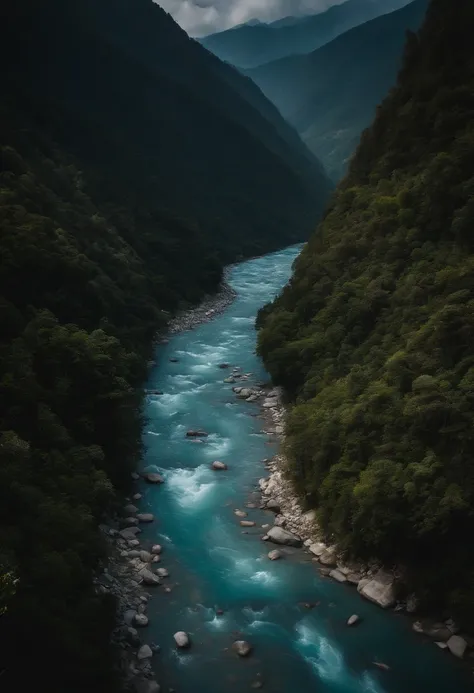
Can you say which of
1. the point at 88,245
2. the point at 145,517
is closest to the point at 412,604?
the point at 145,517

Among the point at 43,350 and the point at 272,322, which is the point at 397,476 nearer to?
the point at 43,350

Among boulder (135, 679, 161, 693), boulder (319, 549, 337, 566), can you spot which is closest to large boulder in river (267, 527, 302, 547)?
boulder (319, 549, 337, 566)

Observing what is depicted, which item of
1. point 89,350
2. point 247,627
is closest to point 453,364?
point 247,627

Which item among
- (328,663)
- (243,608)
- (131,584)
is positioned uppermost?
(131,584)

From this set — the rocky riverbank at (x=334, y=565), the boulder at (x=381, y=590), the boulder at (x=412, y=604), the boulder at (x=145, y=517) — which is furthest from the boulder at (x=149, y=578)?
the boulder at (x=412, y=604)

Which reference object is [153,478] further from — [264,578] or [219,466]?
[264,578]
